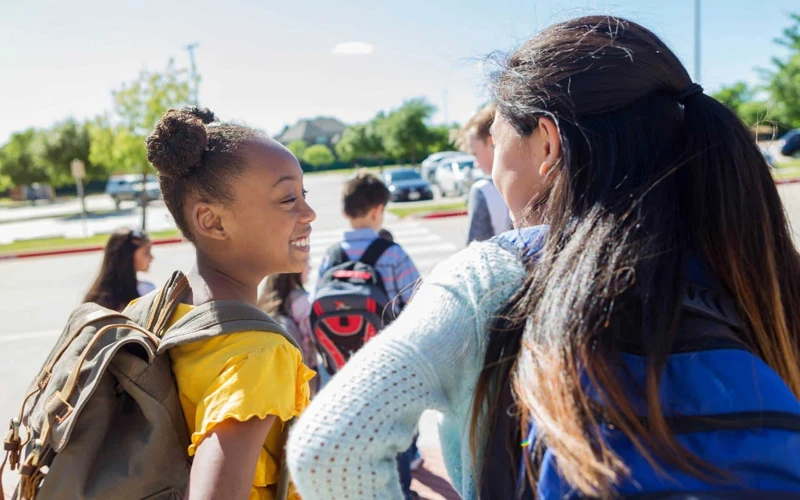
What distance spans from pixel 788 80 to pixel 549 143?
37.4 meters

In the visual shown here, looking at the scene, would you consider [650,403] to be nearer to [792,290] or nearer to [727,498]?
[727,498]

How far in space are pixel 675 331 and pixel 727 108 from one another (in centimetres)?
48

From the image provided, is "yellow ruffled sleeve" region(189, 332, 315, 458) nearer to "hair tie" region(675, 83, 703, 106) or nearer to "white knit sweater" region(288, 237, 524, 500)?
"white knit sweater" region(288, 237, 524, 500)

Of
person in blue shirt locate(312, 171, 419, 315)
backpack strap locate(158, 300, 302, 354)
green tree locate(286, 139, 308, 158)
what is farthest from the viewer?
green tree locate(286, 139, 308, 158)

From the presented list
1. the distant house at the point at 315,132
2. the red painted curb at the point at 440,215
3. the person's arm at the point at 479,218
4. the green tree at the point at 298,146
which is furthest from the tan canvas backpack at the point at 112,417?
the distant house at the point at 315,132

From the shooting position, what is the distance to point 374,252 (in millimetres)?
3812

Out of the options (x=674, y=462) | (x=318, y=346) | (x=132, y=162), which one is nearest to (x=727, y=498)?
(x=674, y=462)

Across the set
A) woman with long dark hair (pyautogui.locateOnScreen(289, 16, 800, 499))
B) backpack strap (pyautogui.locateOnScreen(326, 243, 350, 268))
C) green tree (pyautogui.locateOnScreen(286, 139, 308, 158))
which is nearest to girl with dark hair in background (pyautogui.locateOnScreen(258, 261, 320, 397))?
backpack strap (pyautogui.locateOnScreen(326, 243, 350, 268))

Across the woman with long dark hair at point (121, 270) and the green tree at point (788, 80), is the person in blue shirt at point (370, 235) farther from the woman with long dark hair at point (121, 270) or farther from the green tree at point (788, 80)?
the green tree at point (788, 80)

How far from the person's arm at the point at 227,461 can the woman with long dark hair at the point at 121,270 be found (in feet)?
9.67

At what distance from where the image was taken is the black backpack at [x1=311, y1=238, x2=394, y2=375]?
360cm

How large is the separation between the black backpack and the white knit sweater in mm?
2525

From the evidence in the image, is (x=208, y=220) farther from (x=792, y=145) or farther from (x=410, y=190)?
(x=792, y=145)

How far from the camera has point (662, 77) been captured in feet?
3.66
